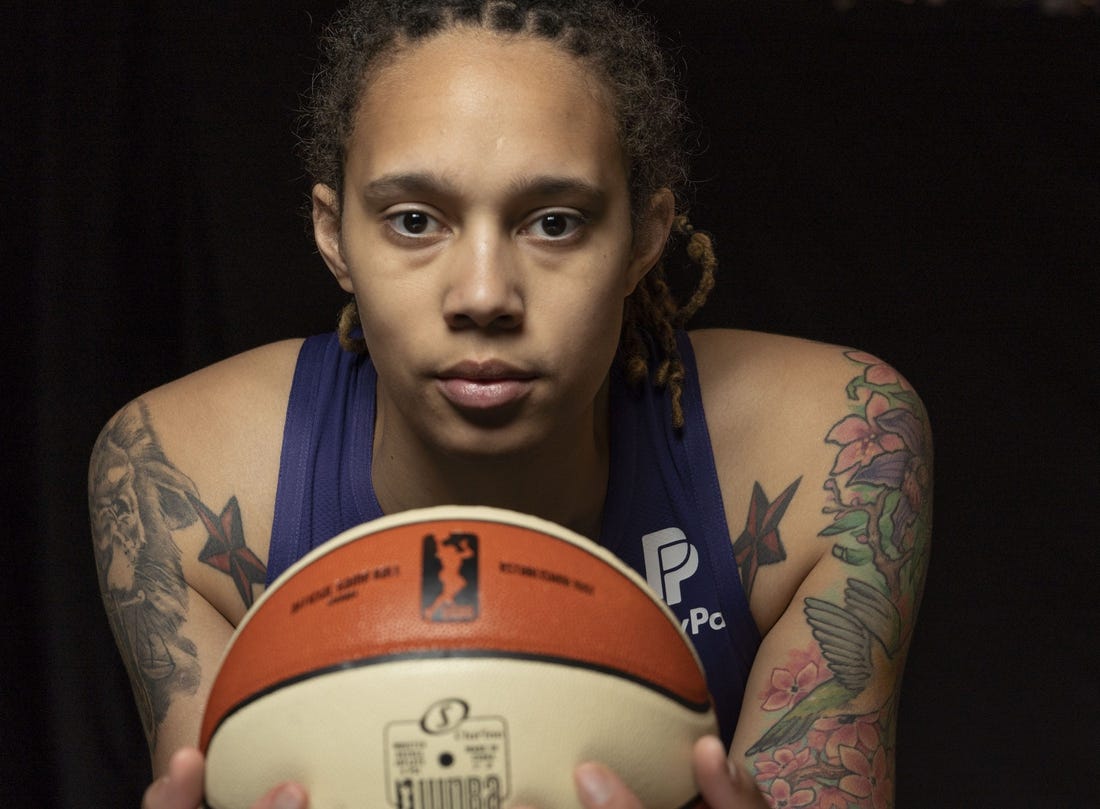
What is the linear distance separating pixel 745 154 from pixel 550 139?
1.26 m

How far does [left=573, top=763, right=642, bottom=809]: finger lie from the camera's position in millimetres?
1183

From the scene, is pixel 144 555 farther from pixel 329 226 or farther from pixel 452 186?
pixel 452 186

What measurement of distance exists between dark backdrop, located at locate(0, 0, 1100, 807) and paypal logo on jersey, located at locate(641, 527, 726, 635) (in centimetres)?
100

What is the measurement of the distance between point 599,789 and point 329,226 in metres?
0.93

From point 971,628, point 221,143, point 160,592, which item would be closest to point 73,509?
point 221,143

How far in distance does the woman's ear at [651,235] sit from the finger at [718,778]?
679 mm

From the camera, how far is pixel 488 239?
5.16ft

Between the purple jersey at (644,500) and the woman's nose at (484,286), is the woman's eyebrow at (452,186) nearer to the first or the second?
the woman's nose at (484,286)

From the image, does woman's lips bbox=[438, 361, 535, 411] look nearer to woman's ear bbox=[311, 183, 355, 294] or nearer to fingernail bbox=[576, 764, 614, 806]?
woman's ear bbox=[311, 183, 355, 294]

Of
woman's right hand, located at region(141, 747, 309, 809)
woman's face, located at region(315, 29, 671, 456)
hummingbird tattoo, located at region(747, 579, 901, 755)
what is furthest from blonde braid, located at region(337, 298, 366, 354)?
woman's right hand, located at region(141, 747, 309, 809)

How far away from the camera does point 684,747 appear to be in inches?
50.3

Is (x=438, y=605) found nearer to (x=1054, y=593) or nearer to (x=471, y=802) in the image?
(x=471, y=802)

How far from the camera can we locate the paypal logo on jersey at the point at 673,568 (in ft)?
6.18

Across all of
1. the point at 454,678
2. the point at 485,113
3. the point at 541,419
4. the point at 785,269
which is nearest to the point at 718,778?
the point at 454,678
